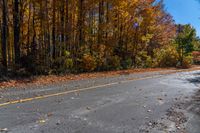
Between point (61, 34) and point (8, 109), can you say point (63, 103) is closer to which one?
point (8, 109)

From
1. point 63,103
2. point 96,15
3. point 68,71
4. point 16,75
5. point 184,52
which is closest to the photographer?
point 63,103

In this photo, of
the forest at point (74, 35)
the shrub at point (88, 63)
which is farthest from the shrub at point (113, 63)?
the shrub at point (88, 63)

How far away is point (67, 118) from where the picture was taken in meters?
7.42

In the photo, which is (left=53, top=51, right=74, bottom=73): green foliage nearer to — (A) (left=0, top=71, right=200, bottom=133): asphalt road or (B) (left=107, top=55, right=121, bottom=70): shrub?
(B) (left=107, top=55, right=121, bottom=70): shrub

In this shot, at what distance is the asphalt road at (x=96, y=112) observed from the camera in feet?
22.1

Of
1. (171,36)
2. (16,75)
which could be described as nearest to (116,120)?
(16,75)

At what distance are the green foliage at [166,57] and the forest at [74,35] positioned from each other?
229mm

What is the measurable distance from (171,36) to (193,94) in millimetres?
31329

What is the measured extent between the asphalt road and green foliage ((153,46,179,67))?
2461 centimetres

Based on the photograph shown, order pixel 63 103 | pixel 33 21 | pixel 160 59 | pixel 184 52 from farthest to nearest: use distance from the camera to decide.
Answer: pixel 184 52
pixel 160 59
pixel 33 21
pixel 63 103

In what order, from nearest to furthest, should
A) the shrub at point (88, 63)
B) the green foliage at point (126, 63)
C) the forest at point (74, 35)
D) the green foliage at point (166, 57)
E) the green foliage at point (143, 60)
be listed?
1. the forest at point (74, 35)
2. the shrub at point (88, 63)
3. the green foliage at point (126, 63)
4. the green foliage at point (143, 60)
5. the green foliage at point (166, 57)

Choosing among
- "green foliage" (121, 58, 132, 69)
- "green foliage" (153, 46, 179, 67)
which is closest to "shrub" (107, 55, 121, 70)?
"green foliage" (121, 58, 132, 69)

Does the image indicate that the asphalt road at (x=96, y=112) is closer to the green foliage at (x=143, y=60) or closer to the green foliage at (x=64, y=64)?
the green foliage at (x=64, y=64)

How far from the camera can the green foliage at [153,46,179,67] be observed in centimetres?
3638
